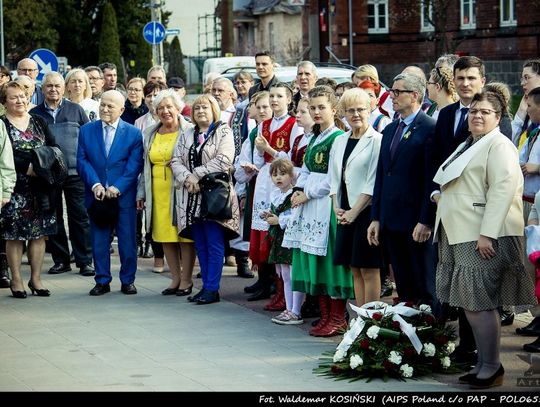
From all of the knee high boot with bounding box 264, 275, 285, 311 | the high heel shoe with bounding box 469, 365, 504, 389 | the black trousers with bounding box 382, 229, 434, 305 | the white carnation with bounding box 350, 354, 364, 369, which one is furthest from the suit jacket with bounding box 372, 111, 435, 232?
the knee high boot with bounding box 264, 275, 285, 311

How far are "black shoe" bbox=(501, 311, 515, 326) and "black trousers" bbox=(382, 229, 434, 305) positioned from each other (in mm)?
1293

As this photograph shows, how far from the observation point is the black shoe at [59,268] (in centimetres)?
1471

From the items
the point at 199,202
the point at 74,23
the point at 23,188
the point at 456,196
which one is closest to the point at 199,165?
the point at 199,202

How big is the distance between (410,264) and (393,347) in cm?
102

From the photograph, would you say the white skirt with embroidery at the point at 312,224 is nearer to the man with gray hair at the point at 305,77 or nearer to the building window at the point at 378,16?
the man with gray hair at the point at 305,77

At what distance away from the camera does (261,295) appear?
12758 mm

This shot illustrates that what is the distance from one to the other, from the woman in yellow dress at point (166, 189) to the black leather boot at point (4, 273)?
1.85 meters

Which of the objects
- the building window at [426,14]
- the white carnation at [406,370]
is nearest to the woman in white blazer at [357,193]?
the white carnation at [406,370]

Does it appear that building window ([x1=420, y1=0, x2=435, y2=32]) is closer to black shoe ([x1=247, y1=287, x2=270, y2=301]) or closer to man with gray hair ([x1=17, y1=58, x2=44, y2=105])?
man with gray hair ([x1=17, y1=58, x2=44, y2=105])

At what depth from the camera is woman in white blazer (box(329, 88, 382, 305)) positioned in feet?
33.6

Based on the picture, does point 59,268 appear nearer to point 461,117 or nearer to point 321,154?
point 321,154

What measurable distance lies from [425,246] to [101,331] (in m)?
2.99

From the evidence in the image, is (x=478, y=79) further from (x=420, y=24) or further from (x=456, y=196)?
(x=420, y=24)

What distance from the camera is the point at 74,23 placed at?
69.2 metres
